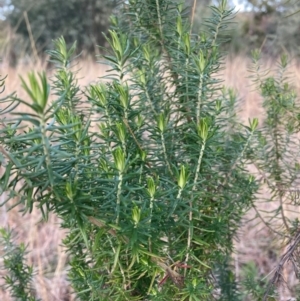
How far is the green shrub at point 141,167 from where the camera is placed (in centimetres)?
49

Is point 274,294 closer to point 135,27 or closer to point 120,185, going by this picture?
point 120,185

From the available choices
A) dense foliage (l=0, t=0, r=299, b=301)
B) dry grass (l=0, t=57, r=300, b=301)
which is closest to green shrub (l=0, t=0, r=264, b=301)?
dense foliage (l=0, t=0, r=299, b=301)

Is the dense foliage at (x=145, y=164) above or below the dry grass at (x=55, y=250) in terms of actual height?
above

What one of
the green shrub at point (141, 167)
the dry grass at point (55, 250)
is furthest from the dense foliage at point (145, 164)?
the dry grass at point (55, 250)

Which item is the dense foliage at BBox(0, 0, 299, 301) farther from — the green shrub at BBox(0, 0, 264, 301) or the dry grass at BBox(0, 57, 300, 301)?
the dry grass at BBox(0, 57, 300, 301)

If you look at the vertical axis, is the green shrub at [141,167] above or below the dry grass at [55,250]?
above

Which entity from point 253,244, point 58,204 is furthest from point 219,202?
point 253,244

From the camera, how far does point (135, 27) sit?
815 mm

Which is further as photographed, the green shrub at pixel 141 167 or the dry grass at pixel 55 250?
the dry grass at pixel 55 250

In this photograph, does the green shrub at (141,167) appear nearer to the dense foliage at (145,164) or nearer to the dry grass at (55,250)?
the dense foliage at (145,164)

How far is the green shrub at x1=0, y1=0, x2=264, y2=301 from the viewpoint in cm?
49

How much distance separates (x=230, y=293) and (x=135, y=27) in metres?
0.60

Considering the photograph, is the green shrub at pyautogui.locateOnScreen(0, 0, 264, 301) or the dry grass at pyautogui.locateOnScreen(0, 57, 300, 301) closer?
the green shrub at pyautogui.locateOnScreen(0, 0, 264, 301)

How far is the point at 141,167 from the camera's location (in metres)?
0.56
